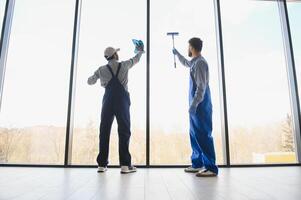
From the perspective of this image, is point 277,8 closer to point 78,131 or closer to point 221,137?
point 221,137

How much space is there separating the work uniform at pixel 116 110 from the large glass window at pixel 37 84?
2.49 feet

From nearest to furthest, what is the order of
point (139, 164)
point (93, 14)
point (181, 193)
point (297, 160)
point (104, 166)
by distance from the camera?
point (181, 193)
point (104, 166)
point (139, 164)
point (297, 160)
point (93, 14)

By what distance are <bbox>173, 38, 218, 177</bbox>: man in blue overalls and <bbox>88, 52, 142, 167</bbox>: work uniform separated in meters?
0.66

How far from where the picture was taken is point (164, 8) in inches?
130

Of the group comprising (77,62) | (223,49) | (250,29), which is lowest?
(77,62)

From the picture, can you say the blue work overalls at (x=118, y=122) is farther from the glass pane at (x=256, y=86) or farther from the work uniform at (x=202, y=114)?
the glass pane at (x=256, y=86)

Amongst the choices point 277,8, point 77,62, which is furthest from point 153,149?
point 277,8

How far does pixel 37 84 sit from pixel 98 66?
810 millimetres

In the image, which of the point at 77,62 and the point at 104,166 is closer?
the point at 104,166

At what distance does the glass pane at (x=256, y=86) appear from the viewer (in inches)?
115

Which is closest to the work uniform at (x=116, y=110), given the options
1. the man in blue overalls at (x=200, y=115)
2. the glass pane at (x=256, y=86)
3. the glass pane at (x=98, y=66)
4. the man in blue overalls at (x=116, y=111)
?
the man in blue overalls at (x=116, y=111)

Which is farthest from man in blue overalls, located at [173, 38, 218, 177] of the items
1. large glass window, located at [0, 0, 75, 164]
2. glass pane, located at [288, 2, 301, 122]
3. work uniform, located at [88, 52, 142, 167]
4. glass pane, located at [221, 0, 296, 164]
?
glass pane, located at [288, 2, 301, 122]

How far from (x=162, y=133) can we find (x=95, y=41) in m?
1.52

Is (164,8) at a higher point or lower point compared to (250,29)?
higher
